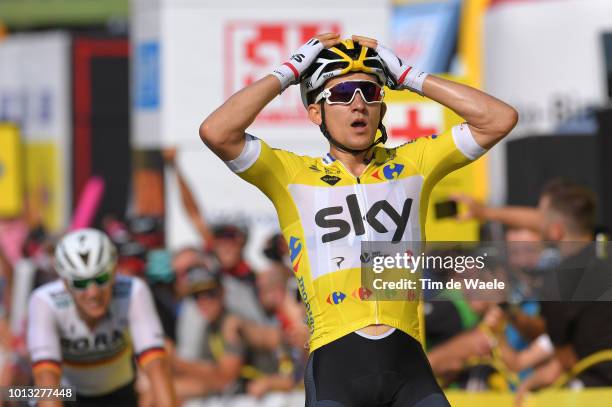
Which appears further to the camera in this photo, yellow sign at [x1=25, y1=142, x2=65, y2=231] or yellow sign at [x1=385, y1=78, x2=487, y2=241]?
yellow sign at [x1=25, y1=142, x2=65, y2=231]

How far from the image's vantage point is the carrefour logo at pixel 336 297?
227 inches

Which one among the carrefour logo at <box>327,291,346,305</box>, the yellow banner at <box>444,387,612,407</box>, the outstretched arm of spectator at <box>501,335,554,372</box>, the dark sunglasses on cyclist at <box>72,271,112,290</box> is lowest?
the yellow banner at <box>444,387,612,407</box>

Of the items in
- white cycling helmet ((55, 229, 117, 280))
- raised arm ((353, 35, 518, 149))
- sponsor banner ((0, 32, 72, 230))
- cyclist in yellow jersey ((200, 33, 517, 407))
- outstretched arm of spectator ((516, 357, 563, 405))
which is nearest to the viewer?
cyclist in yellow jersey ((200, 33, 517, 407))

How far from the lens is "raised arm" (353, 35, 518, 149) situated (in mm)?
5977

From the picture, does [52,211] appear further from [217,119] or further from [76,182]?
[217,119]

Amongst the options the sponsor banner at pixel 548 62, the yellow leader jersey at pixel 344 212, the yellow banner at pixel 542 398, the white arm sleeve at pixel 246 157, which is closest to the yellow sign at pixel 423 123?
the yellow banner at pixel 542 398

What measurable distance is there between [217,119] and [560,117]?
9159 millimetres

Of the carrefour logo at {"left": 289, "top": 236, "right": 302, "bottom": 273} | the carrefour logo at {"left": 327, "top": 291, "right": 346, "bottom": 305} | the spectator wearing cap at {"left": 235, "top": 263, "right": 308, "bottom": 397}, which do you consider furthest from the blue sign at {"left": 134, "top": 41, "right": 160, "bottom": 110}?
the carrefour logo at {"left": 327, "top": 291, "right": 346, "bottom": 305}

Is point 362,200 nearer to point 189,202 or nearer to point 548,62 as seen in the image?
point 189,202

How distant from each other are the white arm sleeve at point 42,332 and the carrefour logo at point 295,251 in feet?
8.05

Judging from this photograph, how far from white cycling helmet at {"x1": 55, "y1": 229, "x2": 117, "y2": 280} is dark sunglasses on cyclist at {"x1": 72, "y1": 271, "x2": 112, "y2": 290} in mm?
25

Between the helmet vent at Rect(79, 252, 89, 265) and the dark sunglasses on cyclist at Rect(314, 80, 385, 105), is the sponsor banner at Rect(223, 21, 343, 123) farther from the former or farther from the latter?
the dark sunglasses on cyclist at Rect(314, 80, 385, 105)

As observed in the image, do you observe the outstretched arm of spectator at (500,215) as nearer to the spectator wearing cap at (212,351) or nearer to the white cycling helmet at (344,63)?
the spectator wearing cap at (212,351)

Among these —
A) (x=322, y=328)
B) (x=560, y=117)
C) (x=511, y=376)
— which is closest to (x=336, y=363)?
(x=322, y=328)
